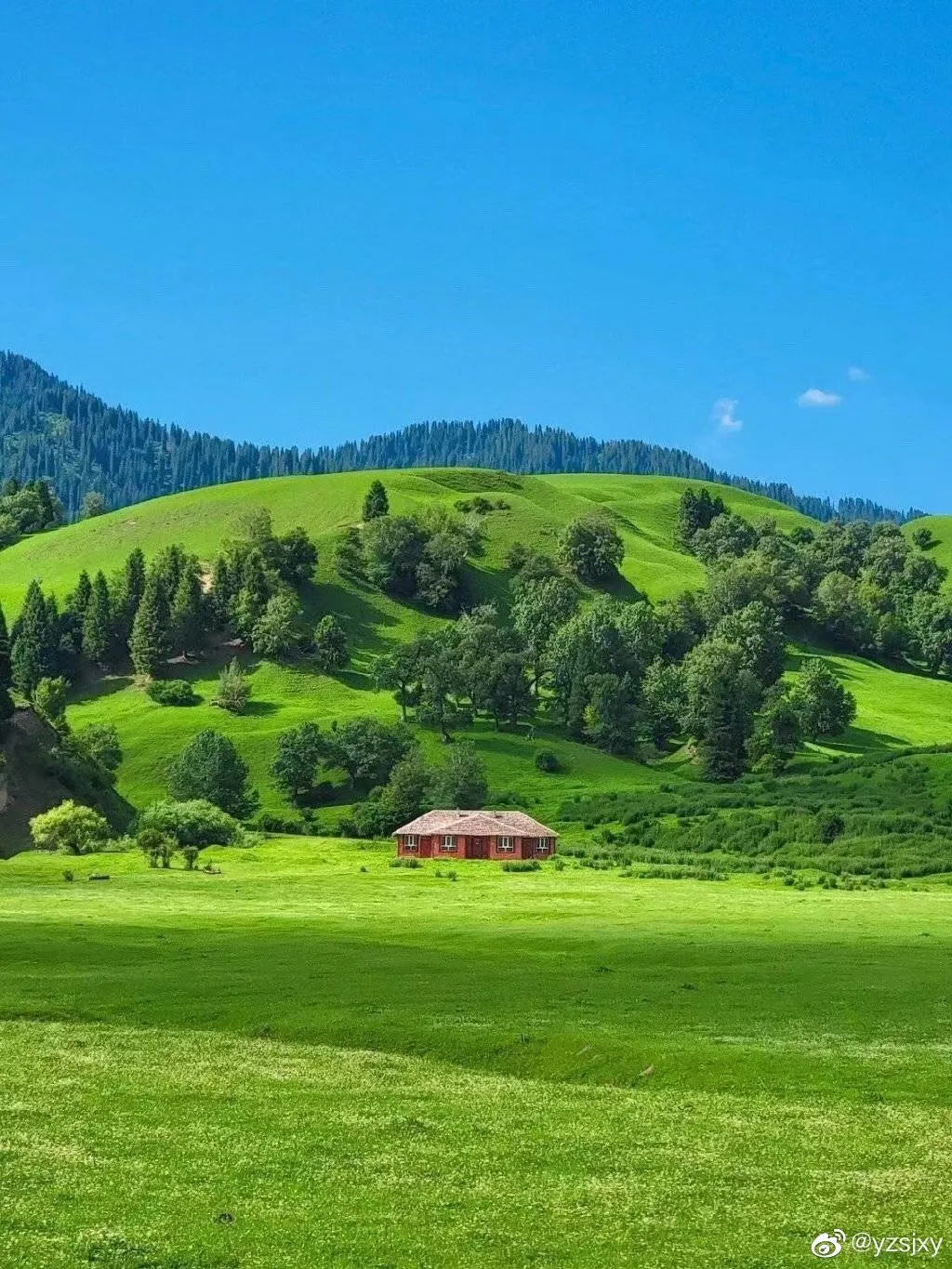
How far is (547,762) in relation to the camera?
18488cm

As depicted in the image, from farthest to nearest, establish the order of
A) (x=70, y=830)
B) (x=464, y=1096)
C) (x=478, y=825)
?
(x=478, y=825), (x=70, y=830), (x=464, y=1096)

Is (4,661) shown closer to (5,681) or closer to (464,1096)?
(5,681)

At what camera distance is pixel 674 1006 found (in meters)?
43.3

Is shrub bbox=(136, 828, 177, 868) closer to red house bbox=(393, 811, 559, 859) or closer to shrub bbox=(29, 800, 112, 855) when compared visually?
shrub bbox=(29, 800, 112, 855)

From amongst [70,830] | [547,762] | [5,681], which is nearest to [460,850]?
[70,830]

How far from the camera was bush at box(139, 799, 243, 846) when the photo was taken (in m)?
135

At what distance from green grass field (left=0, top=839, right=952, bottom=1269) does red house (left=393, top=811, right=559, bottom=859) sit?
72169 millimetres

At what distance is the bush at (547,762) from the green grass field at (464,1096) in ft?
385

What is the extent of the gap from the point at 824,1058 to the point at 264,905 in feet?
179

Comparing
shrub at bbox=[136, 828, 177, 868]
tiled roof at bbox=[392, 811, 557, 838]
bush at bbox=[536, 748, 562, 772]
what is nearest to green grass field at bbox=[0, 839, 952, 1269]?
shrub at bbox=[136, 828, 177, 868]

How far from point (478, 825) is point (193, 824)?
3021 centimetres

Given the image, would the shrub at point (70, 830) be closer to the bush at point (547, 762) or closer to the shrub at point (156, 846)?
the shrub at point (156, 846)

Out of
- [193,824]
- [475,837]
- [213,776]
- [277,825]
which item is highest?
[213,776]

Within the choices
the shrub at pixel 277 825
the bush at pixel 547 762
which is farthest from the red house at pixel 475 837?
the bush at pixel 547 762
